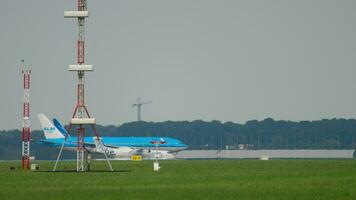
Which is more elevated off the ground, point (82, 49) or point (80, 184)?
point (82, 49)

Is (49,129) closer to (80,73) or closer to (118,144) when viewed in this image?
(118,144)

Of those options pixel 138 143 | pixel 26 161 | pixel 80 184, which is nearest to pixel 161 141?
pixel 138 143

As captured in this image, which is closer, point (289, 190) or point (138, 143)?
point (289, 190)

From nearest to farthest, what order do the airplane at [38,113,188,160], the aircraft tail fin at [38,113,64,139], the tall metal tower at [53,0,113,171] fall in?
1. the tall metal tower at [53,0,113,171]
2. the aircraft tail fin at [38,113,64,139]
3. the airplane at [38,113,188,160]

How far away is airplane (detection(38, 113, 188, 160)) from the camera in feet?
560

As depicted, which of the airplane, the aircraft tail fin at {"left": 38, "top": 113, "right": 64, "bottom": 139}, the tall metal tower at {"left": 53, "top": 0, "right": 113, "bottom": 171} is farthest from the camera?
the airplane

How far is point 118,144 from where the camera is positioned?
19162cm

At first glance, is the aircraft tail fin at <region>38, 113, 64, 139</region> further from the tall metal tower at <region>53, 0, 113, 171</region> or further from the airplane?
the tall metal tower at <region>53, 0, 113, 171</region>

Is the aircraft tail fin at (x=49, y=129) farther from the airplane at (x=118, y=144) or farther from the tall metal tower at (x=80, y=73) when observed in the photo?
the tall metal tower at (x=80, y=73)

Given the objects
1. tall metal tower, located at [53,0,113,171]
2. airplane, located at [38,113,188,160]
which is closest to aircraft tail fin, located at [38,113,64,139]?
airplane, located at [38,113,188,160]

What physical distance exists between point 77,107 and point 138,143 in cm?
10831

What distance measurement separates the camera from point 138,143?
636 ft

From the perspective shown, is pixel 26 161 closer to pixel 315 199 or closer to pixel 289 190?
pixel 289 190

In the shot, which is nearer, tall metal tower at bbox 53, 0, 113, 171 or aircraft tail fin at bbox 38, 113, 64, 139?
tall metal tower at bbox 53, 0, 113, 171
